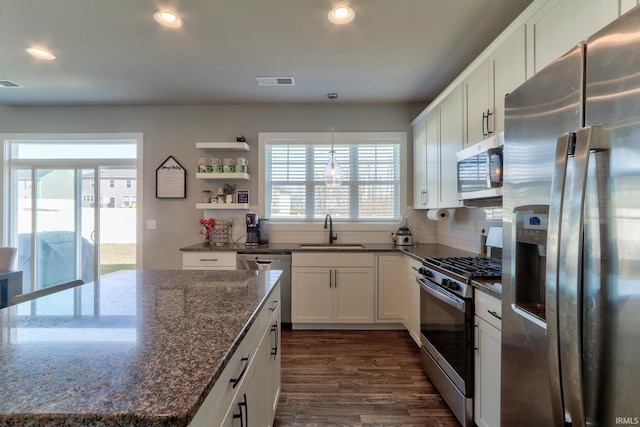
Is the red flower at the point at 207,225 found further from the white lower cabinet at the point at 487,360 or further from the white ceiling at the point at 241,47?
the white lower cabinet at the point at 487,360

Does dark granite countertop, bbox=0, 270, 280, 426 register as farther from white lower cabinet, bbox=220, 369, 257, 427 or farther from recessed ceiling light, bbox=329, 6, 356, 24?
recessed ceiling light, bbox=329, 6, 356, 24

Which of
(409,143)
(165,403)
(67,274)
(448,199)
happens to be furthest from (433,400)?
(67,274)

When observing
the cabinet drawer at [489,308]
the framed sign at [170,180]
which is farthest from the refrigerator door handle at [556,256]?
the framed sign at [170,180]

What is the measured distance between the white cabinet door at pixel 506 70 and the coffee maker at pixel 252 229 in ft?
8.37


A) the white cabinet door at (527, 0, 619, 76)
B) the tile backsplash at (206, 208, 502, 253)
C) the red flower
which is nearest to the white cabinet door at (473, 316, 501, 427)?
the white cabinet door at (527, 0, 619, 76)

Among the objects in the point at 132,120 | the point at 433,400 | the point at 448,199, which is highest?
the point at 132,120

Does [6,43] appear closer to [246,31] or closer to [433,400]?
[246,31]

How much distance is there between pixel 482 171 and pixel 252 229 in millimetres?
2516

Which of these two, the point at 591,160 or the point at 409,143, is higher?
the point at 409,143

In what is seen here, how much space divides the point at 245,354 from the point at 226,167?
9.42 feet

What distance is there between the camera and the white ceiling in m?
1.99

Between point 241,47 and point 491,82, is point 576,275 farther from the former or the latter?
point 241,47

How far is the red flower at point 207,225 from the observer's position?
11.7 ft

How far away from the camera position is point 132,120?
3762 millimetres
